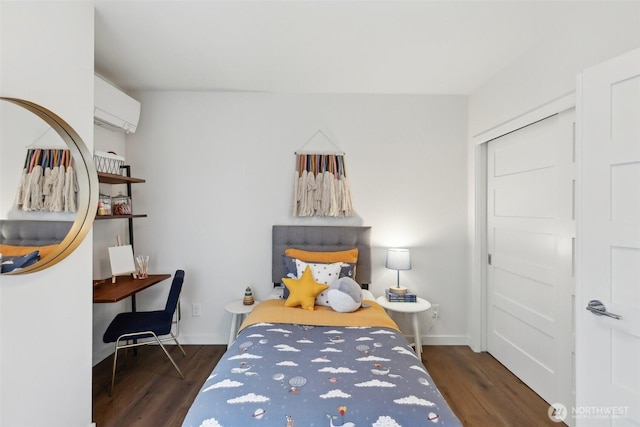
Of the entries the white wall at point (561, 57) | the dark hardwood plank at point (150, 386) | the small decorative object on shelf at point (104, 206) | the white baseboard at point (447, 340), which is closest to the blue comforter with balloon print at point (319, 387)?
the dark hardwood plank at point (150, 386)

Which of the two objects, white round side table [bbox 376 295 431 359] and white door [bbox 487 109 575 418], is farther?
white round side table [bbox 376 295 431 359]

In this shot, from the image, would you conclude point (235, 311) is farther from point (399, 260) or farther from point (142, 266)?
point (399, 260)

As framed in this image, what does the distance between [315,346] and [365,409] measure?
0.61 metres

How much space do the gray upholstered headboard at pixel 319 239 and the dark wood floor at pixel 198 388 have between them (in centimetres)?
104

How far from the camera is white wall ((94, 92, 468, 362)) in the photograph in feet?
9.91

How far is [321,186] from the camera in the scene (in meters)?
2.98

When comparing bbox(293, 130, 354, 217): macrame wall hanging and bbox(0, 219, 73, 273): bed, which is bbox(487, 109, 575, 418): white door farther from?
bbox(0, 219, 73, 273): bed

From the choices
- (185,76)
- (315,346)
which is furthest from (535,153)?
(185,76)

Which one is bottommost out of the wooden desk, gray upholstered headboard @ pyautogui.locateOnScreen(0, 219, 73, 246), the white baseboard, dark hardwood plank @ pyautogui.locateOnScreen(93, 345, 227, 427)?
dark hardwood plank @ pyautogui.locateOnScreen(93, 345, 227, 427)

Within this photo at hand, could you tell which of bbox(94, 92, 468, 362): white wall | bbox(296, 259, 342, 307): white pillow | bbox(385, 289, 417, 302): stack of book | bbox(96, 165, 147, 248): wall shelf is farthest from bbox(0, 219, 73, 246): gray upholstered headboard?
bbox(385, 289, 417, 302): stack of book

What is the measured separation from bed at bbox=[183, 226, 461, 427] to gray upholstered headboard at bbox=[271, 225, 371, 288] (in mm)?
654

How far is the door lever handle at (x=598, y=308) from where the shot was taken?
48.2 inches

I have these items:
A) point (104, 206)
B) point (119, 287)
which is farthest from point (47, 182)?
point (119, 287)

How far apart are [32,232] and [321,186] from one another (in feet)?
7.09
